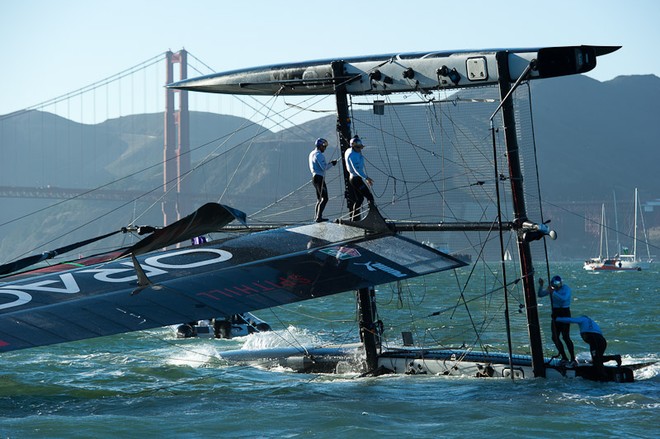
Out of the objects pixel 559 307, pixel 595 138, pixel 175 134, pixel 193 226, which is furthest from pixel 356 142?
pixel 595 138

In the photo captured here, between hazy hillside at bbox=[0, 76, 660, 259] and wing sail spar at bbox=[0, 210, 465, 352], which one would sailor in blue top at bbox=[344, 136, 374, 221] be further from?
hazy hillside at bbox=[0, 76, 660, 259]

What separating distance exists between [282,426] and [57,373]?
5.92m

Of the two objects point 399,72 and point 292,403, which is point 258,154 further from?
point 292,403

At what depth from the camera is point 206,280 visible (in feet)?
38.4

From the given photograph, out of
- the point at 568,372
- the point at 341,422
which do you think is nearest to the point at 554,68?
the point at 568,372

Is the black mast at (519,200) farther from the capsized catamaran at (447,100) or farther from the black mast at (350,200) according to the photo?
the black mast at (350,200)

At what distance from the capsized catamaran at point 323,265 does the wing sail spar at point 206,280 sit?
0.02 m

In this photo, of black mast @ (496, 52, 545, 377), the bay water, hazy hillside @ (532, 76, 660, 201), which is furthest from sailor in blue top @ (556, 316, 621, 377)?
hazy hillside @ (532, 76, 660, 201)

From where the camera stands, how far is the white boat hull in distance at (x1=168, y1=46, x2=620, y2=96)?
12273 millimetres

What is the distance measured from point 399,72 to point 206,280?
13.2 ft

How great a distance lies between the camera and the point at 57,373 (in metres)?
15.2

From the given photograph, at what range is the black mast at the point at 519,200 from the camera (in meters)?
12.5

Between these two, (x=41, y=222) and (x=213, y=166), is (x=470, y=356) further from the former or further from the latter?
(x=41, y=222)

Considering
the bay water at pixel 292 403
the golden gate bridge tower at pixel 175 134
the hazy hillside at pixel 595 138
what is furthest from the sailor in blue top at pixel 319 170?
the hazy hillside at pixel 595 138
